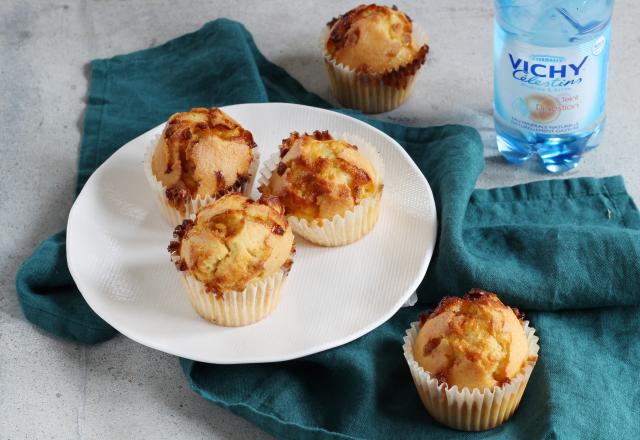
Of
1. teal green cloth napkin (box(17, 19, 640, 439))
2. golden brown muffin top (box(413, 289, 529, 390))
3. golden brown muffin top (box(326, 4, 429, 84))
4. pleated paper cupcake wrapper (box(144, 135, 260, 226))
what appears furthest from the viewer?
golden brown muffin top (box(326, 4, 429, 84))

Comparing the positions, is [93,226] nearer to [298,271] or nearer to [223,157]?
[223,157]

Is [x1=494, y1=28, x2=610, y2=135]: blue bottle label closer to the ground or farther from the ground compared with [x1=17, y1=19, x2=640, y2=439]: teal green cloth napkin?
farther from the ground

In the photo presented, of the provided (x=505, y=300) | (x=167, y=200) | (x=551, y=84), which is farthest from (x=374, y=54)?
(x=505, y=300)

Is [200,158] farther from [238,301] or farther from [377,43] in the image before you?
[377,43]

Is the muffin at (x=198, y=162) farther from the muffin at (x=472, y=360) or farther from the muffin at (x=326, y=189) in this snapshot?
the muffin at (x=472, y=360)

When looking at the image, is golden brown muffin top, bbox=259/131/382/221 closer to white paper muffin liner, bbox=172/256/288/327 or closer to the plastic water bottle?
white paper muffin liner, bbox=172/256/288/327

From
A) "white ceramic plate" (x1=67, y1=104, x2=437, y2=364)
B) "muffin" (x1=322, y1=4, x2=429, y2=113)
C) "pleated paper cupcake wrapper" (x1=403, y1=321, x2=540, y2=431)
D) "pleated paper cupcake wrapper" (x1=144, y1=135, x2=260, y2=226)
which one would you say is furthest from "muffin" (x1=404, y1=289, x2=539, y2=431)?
"muffin" (x1=322, y1=4, x2=429, y2=113)

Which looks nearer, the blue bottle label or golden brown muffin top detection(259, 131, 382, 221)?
golden brown muffin top detection(259, 131, 382, 221)

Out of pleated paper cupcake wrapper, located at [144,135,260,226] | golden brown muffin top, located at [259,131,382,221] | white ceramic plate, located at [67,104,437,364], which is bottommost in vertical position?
white ceramic plate, located at [67,104,437,364]
